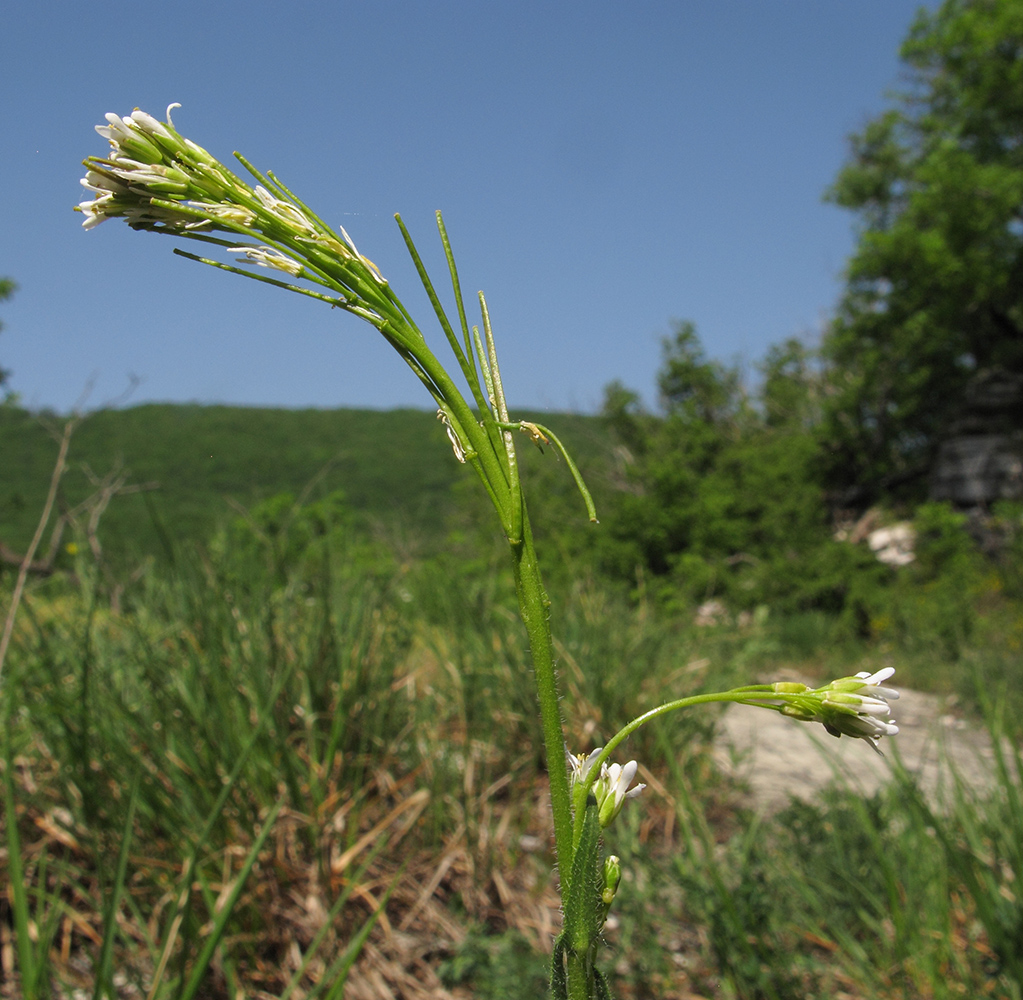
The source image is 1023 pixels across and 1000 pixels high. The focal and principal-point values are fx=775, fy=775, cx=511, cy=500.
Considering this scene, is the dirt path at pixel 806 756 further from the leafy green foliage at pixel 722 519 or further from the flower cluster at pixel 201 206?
the leafy green foliage at pixel 722 519

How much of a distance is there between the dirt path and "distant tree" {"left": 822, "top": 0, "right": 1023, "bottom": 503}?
11.0 m

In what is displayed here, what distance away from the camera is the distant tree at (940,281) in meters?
14.1

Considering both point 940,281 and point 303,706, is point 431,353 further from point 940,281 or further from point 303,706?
point 940,281

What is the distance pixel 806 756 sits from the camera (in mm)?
4398

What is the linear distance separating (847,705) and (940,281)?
1631cm

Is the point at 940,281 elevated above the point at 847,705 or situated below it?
above

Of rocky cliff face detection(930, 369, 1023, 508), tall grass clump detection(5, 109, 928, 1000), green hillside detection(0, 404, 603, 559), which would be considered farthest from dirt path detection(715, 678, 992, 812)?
rocky cliff face detection(930, 369, 1023, 508)

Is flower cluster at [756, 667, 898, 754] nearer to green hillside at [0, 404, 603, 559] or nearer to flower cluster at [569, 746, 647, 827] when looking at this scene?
flower cluster at [569, 746, 647, 827]

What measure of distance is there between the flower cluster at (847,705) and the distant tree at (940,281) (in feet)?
52.3

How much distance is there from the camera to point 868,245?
614 inches

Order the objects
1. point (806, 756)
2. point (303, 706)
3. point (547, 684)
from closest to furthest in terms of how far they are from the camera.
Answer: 1. point (547, 684)
2. point (303, 706)
3. point (806, 756)

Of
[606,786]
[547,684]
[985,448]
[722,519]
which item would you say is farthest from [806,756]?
[985,448]

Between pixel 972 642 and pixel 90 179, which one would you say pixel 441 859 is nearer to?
pixel 90 179

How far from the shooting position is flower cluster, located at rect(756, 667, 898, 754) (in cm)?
51
